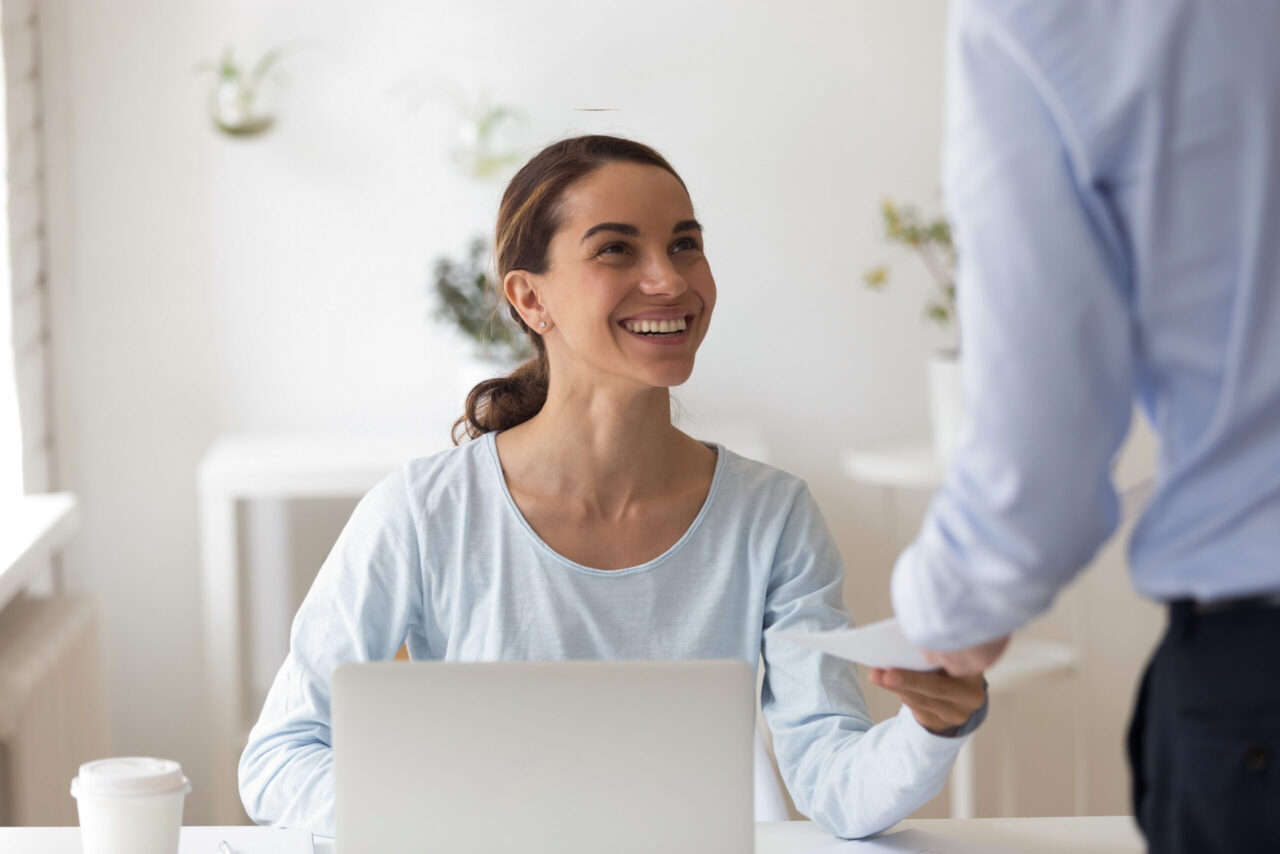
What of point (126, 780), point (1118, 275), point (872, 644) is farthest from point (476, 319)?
point (1118, 275)

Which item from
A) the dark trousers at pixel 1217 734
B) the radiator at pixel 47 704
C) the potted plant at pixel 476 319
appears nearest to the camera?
the dark trousers at pixel 1217 734

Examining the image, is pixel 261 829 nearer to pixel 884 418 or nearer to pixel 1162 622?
pixel 884 418

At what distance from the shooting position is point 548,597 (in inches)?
56.6

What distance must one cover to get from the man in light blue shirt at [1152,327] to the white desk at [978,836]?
0.43 m

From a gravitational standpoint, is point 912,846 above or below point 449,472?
below

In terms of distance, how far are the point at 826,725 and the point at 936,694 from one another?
0.30 metres

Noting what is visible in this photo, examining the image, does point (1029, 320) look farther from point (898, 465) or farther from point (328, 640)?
point (898, 465)

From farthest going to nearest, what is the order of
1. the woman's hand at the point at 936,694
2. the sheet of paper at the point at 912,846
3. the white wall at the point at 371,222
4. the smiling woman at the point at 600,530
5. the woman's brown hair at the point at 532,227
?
the white wall at the point at 371,222, the woman's brown hair at the point at 532,227, the smiling woman at the point at 600,530, the sheet of paper at the point at 912,846, the woman's hand at the point at 936,694

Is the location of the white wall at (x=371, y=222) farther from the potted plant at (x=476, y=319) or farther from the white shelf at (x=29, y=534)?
the white shelf at (x=29, y=534)

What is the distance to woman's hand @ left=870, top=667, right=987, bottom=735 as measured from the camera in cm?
102

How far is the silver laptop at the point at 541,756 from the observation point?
977 mm

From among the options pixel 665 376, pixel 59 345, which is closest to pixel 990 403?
pixel 665 376

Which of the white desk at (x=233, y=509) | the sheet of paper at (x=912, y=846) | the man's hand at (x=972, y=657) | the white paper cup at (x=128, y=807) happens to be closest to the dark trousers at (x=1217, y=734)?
the man's hand at (x=972, y=657)

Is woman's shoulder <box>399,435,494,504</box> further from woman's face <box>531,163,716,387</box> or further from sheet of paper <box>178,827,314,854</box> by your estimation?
sheet of paper <box>178,827,314,854</box>
